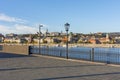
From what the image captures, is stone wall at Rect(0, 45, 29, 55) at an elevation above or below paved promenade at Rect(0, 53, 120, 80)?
above

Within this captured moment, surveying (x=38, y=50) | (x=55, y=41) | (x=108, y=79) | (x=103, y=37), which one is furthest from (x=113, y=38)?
(x=108, y=79)

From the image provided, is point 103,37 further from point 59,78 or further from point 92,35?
point 59,78

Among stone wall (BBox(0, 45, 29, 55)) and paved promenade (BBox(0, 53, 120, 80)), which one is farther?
stone wall (BBox(0, 45, 29, 55))

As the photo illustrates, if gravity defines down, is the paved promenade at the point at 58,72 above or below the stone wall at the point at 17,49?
below

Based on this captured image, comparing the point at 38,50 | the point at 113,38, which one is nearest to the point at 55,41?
the point at 113,38

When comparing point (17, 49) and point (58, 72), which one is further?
point (17, 49)

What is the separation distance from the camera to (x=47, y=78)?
41.4ft

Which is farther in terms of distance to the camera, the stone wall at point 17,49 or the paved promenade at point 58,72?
the stone wall at point 17,49

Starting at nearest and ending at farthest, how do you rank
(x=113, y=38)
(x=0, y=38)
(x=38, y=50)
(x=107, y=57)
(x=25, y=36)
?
(x=107, y=57) < (x=38, y=50) < (x=0, y=38) < (x=25, y=36) < (x=113, y=38)

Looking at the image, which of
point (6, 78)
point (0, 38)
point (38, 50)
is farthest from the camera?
point (0, 38)

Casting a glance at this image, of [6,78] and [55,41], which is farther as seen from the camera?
[55,41]

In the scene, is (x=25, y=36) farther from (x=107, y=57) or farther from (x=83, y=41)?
(x=107, y=57)

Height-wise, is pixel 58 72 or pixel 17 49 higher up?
pixel 17 49

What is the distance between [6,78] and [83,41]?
148 metres
